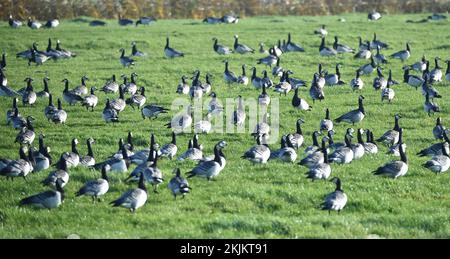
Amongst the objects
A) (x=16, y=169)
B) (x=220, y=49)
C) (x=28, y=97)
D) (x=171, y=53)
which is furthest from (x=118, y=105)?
(x=220, y=49)

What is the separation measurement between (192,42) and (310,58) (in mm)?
8882

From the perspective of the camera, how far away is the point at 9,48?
46.4 metres

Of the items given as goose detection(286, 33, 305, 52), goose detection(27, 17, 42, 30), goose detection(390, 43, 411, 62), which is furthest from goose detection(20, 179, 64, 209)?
goose detection(27, 17, 42, 30)

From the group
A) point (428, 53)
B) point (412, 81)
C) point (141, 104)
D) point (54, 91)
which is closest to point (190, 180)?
point (141, 104)

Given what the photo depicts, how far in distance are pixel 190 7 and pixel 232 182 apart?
161ft

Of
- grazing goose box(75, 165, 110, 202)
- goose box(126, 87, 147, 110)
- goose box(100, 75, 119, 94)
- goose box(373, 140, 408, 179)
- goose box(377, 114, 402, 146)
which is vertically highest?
grazing goose box(75, 165, 110, 202)

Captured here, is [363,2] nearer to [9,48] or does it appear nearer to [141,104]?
[9,48]

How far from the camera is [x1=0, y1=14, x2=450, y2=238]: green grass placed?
649 inches

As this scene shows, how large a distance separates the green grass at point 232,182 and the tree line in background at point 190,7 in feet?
53.5

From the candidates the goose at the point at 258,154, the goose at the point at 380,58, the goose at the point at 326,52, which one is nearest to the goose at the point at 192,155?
the goose at the point at 258,154

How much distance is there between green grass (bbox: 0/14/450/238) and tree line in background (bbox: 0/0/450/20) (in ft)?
53.5

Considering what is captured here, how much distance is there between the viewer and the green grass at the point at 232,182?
16484mm

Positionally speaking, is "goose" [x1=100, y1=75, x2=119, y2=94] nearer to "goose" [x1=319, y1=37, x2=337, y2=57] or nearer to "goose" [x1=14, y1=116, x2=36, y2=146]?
"goose" [x1=14, y1=116, x2=36, y2=146]

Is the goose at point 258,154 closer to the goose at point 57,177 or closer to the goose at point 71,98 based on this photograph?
the goose at point 57,177
